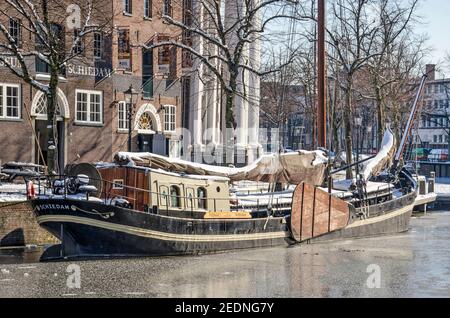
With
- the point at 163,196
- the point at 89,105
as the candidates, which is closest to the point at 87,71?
the point at 89,105

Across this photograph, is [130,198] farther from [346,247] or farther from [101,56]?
[101,56]

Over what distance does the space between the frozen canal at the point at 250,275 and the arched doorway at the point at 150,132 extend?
2441 cm

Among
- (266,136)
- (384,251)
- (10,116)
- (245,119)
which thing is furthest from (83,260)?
(266,136)

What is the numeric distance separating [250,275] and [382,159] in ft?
49.7

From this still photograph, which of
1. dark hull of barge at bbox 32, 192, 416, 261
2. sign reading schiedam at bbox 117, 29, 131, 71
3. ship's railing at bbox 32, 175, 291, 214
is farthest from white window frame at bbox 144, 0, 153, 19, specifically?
dark hull of barge at bbox 32, 192, 416, 261

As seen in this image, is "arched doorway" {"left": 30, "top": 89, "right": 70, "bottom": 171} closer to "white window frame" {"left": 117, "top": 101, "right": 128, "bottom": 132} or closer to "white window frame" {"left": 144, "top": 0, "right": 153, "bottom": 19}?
"white window frame" {"left": 117, "top": 101, "right": 128, "bottom": 132}

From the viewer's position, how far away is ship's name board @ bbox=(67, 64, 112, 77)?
44938 millimetres

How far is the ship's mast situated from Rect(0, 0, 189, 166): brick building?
35.0ft

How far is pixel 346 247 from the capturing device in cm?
2798

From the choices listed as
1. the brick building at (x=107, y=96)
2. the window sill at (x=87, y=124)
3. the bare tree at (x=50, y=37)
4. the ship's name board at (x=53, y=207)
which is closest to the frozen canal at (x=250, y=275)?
the ship's name board at (x=53, y=207)

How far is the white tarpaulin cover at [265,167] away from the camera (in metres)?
25.7

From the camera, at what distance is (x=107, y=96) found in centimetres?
4762

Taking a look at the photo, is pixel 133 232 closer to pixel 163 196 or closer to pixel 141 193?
pixel 141 193
